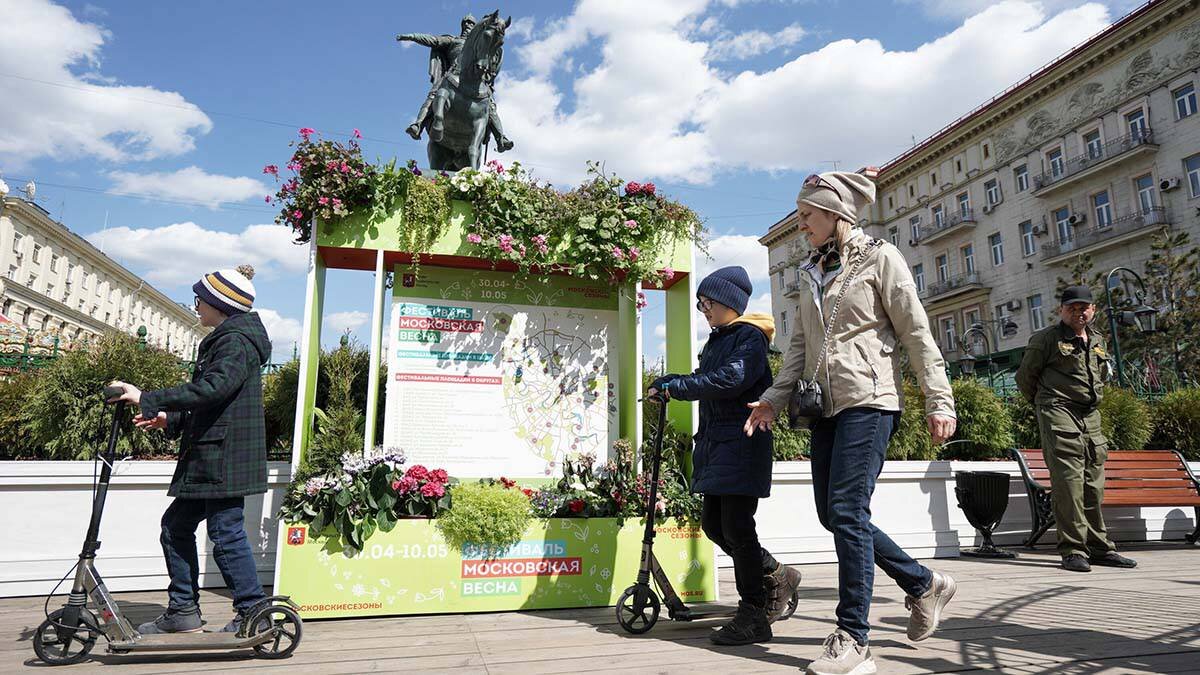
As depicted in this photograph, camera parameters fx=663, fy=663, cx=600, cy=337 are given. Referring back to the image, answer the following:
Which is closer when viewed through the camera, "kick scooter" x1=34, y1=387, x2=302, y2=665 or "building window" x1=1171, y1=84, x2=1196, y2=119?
"kick scooter" x1=34, y1=387, x2=302, y2=665

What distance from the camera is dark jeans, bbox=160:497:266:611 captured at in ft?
10.3

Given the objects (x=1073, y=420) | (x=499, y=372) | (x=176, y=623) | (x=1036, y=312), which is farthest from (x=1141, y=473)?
(x=1036, y=312)

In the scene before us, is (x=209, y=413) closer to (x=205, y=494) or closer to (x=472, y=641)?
(x=205, y=494)

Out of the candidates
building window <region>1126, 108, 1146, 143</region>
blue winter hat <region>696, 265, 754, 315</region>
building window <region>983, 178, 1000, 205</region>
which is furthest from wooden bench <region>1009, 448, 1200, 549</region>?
building window <region>983, 178, 1000, 205</region>

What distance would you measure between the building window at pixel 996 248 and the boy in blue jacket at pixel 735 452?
37.6 meters

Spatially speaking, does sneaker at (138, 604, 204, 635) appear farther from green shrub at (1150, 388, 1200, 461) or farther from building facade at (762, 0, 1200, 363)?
building facade at (762, 0, 1200, 363)

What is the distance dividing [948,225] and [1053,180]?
6525 millimetres

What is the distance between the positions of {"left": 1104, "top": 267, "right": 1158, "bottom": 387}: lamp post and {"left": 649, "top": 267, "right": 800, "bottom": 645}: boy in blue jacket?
1034 centimetres

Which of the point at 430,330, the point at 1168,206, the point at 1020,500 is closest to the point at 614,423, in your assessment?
the point at 430,330

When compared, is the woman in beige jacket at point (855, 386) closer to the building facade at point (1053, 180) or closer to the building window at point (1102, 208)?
the building facade at point (1053, 180)

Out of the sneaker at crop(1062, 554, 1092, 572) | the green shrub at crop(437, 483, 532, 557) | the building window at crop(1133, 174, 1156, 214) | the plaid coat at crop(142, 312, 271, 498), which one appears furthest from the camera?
the building window at crop(1133, 174, 1156, 214)

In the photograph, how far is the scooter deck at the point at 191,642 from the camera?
278cm

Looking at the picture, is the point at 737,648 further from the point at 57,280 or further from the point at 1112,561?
the point at 57,280

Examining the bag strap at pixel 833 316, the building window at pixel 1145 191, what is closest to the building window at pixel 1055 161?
the building window at pixel 1145 191
